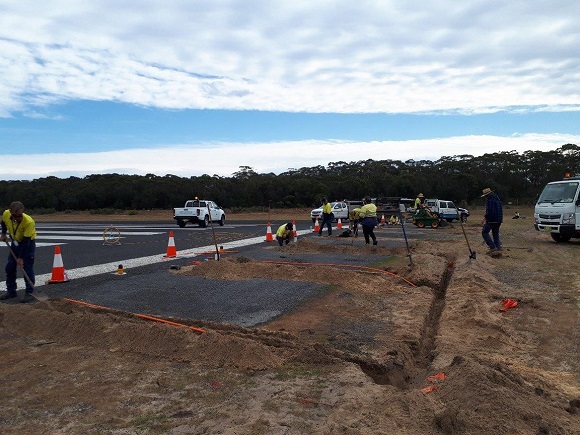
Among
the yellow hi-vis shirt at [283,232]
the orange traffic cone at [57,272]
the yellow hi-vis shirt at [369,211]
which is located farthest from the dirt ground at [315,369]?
the yellow hi-vis shirt at [283,232]

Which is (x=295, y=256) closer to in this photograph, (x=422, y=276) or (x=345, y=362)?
(x=422, y=276)

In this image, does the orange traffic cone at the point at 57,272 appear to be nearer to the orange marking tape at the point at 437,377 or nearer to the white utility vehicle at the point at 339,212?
the orange marking tape at the point at 437,377

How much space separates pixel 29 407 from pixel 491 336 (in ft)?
16.7

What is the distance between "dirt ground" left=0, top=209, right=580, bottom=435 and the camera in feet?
12.4

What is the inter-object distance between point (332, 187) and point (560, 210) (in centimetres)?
4369

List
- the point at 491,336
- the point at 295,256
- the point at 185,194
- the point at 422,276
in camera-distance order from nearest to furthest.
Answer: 1. the point at 491,336
2. the point at 422,276
3. the point at 295,256
4. the point at 185,194

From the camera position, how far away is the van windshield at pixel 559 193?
1791cm

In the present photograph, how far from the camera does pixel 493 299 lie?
Answer: 8.45 metres

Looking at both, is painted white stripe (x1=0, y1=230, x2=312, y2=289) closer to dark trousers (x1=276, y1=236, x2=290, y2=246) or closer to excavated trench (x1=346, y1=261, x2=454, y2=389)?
dark trousers (x1=276, y1=236, x2=290, y2=246)

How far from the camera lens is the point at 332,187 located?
6112cm

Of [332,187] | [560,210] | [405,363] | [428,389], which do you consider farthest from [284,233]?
[332,187]

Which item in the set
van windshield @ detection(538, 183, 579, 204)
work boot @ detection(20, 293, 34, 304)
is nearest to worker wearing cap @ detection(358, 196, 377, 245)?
van windshield @ detection(538, 183, 579, 204)

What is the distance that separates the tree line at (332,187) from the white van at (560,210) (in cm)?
3756

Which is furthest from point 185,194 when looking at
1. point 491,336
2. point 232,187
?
point 491,336
